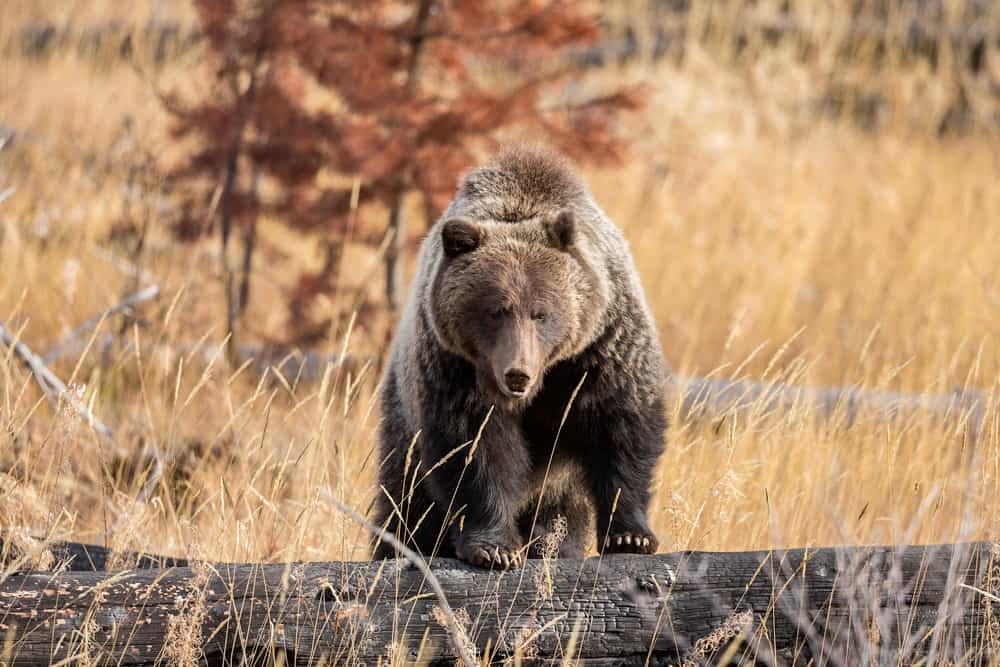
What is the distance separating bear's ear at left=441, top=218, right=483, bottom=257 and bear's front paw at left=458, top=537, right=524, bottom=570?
3.09ft

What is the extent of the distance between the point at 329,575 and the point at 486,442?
79cm

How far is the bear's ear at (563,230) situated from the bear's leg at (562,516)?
34.9 inches

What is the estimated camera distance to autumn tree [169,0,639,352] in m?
6.13

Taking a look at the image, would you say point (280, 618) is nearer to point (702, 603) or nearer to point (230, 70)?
point (702, 603)

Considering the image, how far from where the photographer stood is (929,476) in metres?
4.92

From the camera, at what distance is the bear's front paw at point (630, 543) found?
3482 mm

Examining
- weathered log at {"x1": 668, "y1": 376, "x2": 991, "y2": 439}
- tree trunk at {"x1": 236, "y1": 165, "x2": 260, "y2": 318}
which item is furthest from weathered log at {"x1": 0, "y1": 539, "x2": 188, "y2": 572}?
tree trunk at {"x1": 236, "y1": 165, "x2": 260, "y2": 318}

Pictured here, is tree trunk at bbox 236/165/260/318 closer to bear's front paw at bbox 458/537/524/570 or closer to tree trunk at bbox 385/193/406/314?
tree trunk at bbox 385/193/406/314

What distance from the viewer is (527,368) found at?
326 cm

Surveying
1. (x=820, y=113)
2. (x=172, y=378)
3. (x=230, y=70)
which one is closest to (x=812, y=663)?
(x=172, y=378)

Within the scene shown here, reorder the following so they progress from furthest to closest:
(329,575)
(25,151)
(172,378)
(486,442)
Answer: (25,151), (172,378), (486,442), (329,575)

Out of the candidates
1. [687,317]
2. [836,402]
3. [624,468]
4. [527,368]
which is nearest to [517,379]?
[527,368]

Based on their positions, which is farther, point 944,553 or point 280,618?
point 944,553

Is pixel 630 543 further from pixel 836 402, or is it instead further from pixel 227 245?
pixel 227 245
